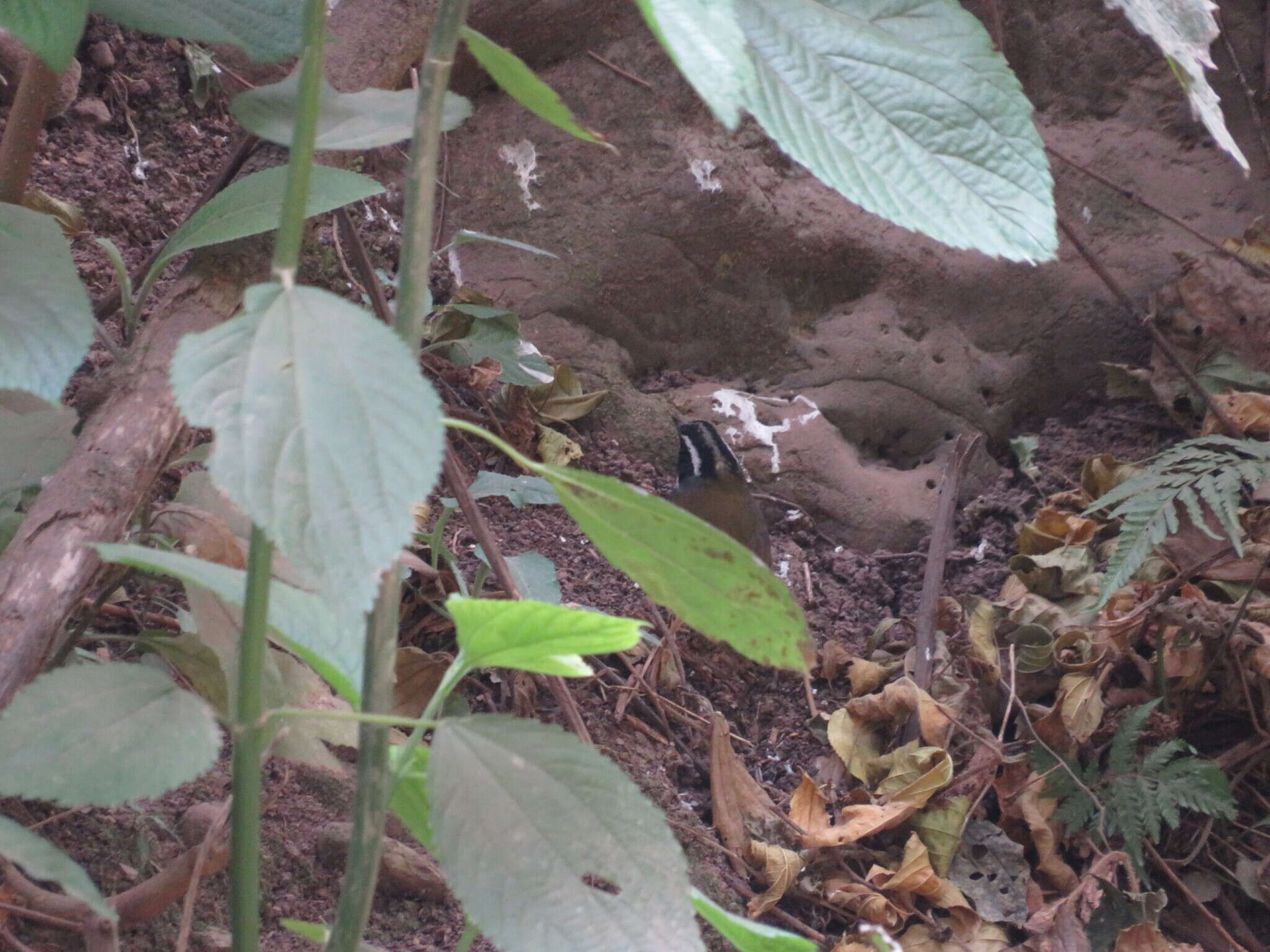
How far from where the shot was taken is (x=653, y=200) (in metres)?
2.65

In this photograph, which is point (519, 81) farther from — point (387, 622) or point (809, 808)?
point (809, 808)

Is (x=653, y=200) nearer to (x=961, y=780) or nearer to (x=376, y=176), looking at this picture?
(x=376, y=176)

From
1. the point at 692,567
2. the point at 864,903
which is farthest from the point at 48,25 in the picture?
the point at 864,903

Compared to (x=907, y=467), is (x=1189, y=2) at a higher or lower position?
higher

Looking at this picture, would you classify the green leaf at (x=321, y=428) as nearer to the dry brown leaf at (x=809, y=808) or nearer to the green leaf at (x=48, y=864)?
the green leaf at (x=48, y=864)

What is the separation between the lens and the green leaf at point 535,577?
1.59 meters

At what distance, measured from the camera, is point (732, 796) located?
1680 mm

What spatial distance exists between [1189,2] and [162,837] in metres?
1.24

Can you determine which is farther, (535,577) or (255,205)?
(535,577)

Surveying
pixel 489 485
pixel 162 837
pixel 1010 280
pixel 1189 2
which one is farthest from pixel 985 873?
pixel 1010 280

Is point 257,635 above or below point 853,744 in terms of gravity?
above

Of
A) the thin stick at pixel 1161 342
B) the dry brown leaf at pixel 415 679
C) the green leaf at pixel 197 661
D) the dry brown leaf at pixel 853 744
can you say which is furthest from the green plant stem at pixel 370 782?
the thin stick at pixel 1161 342

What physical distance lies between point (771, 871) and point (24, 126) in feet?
4.85

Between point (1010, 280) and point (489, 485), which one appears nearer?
point (489, 485)
